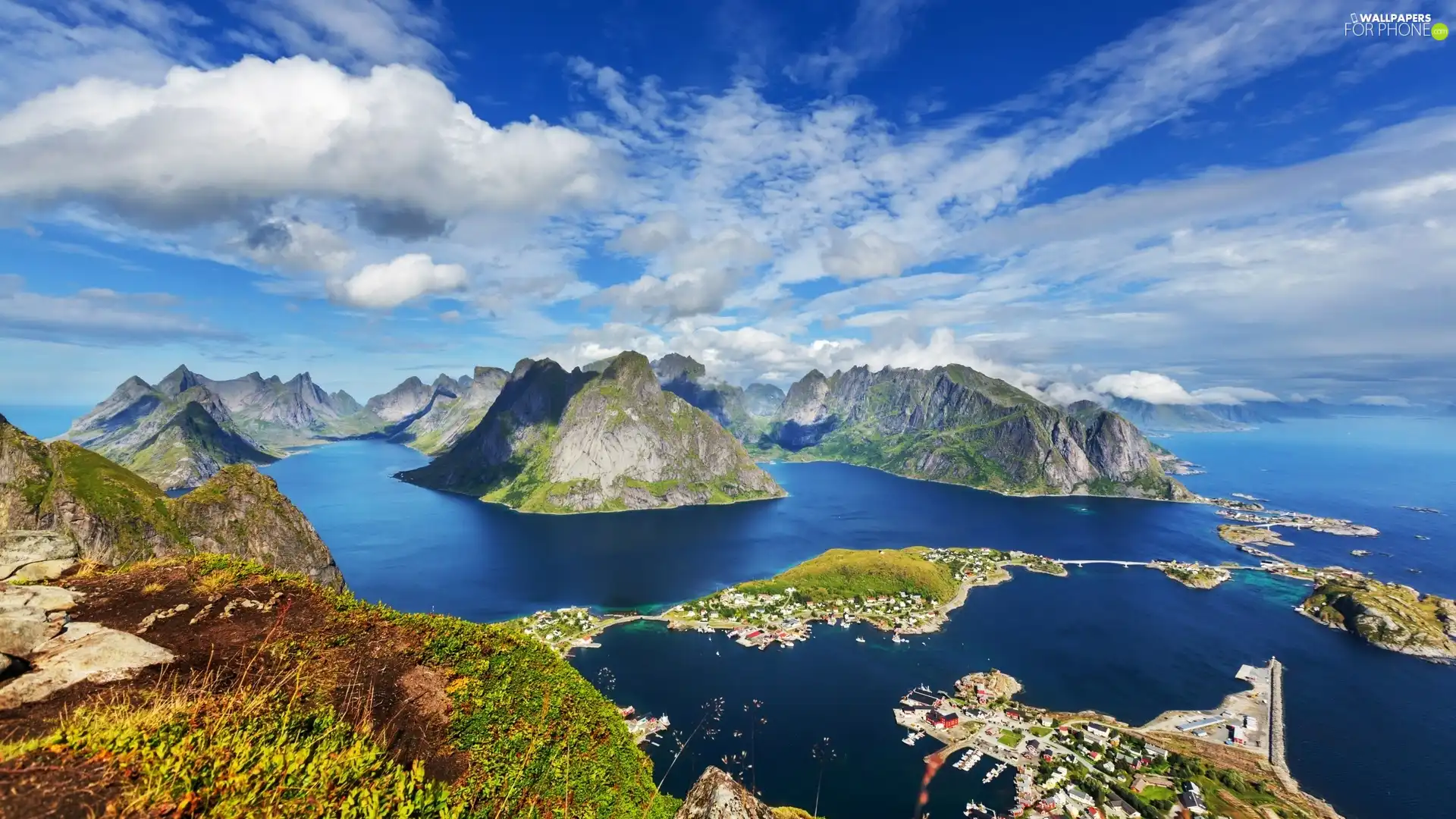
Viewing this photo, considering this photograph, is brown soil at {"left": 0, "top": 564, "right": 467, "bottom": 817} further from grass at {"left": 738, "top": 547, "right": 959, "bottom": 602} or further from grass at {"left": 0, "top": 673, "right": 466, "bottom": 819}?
grass at {"left": 738, "top": 547, "right": 959, "bottom": 602}

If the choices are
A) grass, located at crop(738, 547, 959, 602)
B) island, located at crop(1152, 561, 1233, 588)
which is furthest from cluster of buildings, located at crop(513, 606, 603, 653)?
island, located at crop(1152, 561, 1233, 588)

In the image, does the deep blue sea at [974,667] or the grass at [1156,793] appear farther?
the deep blue sea at [974,667]

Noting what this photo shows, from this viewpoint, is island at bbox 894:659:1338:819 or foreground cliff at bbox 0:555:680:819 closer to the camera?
foreground cliff at bbox 0:555:680:819

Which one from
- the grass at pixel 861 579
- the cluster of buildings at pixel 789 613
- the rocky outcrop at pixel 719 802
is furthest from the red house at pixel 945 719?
the rocky outcrop at pixel 719 802

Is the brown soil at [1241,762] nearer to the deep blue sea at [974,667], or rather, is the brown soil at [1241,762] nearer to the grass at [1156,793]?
the deep blue sea at [974,667]

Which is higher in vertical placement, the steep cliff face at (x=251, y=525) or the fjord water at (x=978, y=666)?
the steep cliff face at (x=251, y=525)

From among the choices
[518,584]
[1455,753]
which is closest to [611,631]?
[518,584]

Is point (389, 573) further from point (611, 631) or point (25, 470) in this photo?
point (25, 470)
